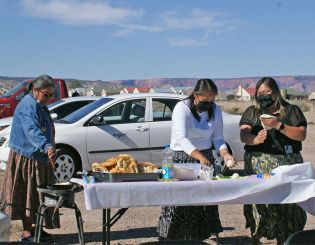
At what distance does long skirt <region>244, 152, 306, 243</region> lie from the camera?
5.44 metres

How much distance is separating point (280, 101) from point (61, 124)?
5.87 metres

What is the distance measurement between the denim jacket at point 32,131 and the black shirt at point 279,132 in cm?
190

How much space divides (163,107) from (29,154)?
5.32 m

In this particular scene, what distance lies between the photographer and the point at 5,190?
609 cm

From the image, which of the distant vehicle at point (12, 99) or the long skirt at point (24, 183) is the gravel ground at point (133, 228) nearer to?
the long skirt at point (24, 183)

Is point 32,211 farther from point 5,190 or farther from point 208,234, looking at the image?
point 208,234

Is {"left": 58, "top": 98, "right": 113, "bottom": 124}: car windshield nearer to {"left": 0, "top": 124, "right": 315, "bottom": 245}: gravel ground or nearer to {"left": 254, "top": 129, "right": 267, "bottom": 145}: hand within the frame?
{"left": 0, "top": 124, "right": 315, "bottom": 245}: gravel ground

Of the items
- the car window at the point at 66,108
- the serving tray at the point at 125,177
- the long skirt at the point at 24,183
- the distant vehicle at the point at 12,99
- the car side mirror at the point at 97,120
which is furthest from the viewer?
the distant vehicle at the point at 12,99

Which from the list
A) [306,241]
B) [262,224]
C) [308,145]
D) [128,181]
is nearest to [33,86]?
[128,181]

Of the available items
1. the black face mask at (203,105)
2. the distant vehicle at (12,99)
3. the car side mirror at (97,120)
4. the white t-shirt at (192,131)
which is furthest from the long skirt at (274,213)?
the distant vehicle at (12,99)

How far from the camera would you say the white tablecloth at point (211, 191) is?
177 inches

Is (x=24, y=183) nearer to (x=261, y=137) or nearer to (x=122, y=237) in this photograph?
(x=122, y=237)

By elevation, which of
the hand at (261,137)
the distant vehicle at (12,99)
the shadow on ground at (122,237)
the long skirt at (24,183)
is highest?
the distant vehicle at (12,99)

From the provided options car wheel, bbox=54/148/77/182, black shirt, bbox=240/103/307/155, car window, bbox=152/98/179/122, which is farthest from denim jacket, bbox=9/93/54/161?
car window, bbox=152/98/179/122
